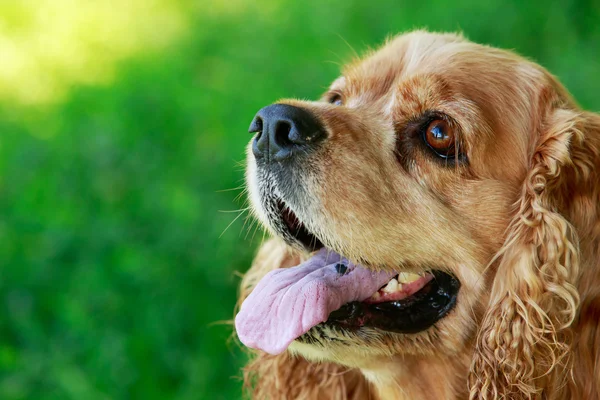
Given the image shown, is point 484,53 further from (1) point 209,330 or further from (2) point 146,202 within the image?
(2) point 146,202

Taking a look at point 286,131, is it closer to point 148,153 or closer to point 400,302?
point 400,302

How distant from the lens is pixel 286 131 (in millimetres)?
2959

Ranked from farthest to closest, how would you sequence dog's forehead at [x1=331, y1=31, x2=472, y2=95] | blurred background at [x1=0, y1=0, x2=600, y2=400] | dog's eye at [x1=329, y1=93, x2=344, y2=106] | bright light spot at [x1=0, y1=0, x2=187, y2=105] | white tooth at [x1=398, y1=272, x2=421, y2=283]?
bright light spot at [x1=0, y1=0, x2=187, y2=105] < blurred background at [x1=0, y1=0, x2=600, y2=400] < dog's eye at [x1=329, y1=93, x2=344, y2=106] < dog's forehead at [x1=331, y1=31, x2=472, y2=95] < white tooth at [x1=398, y1=272, x2=421, y2=283]

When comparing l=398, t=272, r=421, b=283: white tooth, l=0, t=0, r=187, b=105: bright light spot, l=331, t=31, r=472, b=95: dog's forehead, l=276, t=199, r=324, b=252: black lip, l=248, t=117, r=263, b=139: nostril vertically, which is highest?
l=331, t=31, r=472, b=95: dog's forehead

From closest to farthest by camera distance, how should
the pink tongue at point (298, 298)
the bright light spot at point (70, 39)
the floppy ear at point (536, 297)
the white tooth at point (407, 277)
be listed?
the floppy ear at point (536, 297) < the pink tongue at point (298, 298) < the white tooth at point (407, 277) < the bright light spot at point (70, 39)

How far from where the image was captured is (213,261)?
5004 millimetres

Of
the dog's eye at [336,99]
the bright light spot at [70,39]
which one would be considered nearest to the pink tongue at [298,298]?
the dog's eye at [336,99]

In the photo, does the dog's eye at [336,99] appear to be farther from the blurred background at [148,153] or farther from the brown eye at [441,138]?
the brown eye at [441,138]

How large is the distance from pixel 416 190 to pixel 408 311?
488 millimetres

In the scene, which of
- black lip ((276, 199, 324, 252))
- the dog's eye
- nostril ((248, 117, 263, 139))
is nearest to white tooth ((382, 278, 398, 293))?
black lip ((276, 199, 324, 252))

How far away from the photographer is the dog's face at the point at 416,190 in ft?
9.62

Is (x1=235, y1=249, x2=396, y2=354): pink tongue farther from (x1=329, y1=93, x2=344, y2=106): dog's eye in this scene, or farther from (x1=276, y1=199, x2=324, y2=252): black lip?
(x1=329, y1=93, x2=344, y2=106): dog's eye

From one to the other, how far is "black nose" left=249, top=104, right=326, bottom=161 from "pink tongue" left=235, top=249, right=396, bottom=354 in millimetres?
498

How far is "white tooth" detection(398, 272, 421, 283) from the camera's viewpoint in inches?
122
